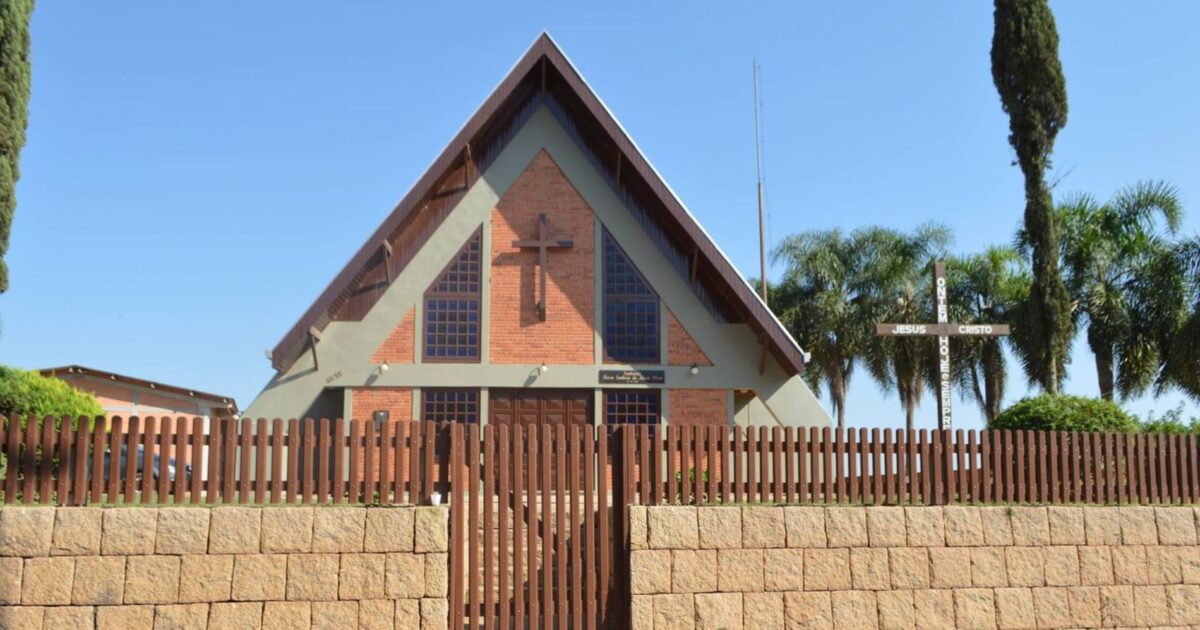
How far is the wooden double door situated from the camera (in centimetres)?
1975

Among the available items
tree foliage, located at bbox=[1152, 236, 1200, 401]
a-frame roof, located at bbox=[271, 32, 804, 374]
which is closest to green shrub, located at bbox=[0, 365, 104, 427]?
a-frame roof, located at bbox=[271, 32, 804, 374]

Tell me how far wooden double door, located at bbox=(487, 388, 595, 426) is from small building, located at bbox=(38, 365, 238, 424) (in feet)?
57.2

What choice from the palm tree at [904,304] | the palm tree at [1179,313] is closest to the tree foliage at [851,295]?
the palm tree at [904,304]

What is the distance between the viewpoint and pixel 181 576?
9.63m

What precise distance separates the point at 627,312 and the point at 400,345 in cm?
420

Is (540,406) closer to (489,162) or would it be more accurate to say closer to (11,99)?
(489,162)

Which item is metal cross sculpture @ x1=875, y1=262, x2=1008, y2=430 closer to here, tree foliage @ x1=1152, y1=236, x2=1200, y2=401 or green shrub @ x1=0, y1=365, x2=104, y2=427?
tree foliage @ x1=1152, y1=236, x2=1200, y2=401

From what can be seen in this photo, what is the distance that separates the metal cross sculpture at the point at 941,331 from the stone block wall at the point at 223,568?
971 centimetres

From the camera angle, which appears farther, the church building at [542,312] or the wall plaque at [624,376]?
the wall plaque at [624,376]

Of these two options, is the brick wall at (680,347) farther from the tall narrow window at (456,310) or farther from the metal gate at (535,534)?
the metal gate at (535,534)

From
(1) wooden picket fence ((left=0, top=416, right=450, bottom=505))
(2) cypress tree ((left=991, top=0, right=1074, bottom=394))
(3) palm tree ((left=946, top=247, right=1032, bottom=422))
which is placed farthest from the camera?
(3) palm tree ((left=946, top=247, right=1032, bottom=422))

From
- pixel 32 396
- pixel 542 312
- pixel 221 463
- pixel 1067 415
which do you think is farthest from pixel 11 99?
pixel 1067 415

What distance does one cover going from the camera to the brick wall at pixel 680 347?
20.1 metres

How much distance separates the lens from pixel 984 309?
3378cm
